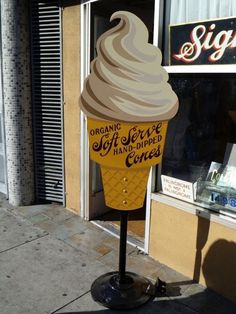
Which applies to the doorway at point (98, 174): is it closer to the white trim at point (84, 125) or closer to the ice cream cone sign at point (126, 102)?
the white trim at point (84, 125)

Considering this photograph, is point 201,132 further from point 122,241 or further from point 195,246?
point 122,241

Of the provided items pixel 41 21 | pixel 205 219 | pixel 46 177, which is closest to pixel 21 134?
pixel 46 177

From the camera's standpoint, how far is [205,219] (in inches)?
144

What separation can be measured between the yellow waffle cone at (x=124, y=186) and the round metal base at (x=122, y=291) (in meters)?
0.92

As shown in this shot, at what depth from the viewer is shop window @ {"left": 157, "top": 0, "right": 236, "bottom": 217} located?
357 cm

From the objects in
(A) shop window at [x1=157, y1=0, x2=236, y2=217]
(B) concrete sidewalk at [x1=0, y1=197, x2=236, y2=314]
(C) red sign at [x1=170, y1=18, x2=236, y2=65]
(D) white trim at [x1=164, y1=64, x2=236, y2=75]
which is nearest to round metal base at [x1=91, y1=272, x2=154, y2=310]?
(B) concrete sidewalk at [x1=0, y1=197, x2=236, y2=314]

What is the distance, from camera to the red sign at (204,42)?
327 cm

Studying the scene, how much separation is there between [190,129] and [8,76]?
2894 millimetres

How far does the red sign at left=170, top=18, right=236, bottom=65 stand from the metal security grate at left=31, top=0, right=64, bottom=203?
2062 millimetres

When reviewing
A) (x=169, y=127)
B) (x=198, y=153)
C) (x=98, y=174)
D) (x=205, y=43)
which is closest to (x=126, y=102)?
(x=205, y=43)

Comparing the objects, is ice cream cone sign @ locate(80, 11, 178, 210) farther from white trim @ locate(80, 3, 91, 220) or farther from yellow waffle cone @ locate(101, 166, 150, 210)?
white trim @ locate(80, 3, 91, 220)

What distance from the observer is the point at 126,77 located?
2.98 m

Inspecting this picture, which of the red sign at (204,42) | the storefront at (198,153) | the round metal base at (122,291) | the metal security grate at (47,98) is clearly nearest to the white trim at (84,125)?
the storefront at (198,153)

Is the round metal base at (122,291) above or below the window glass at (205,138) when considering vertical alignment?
below
